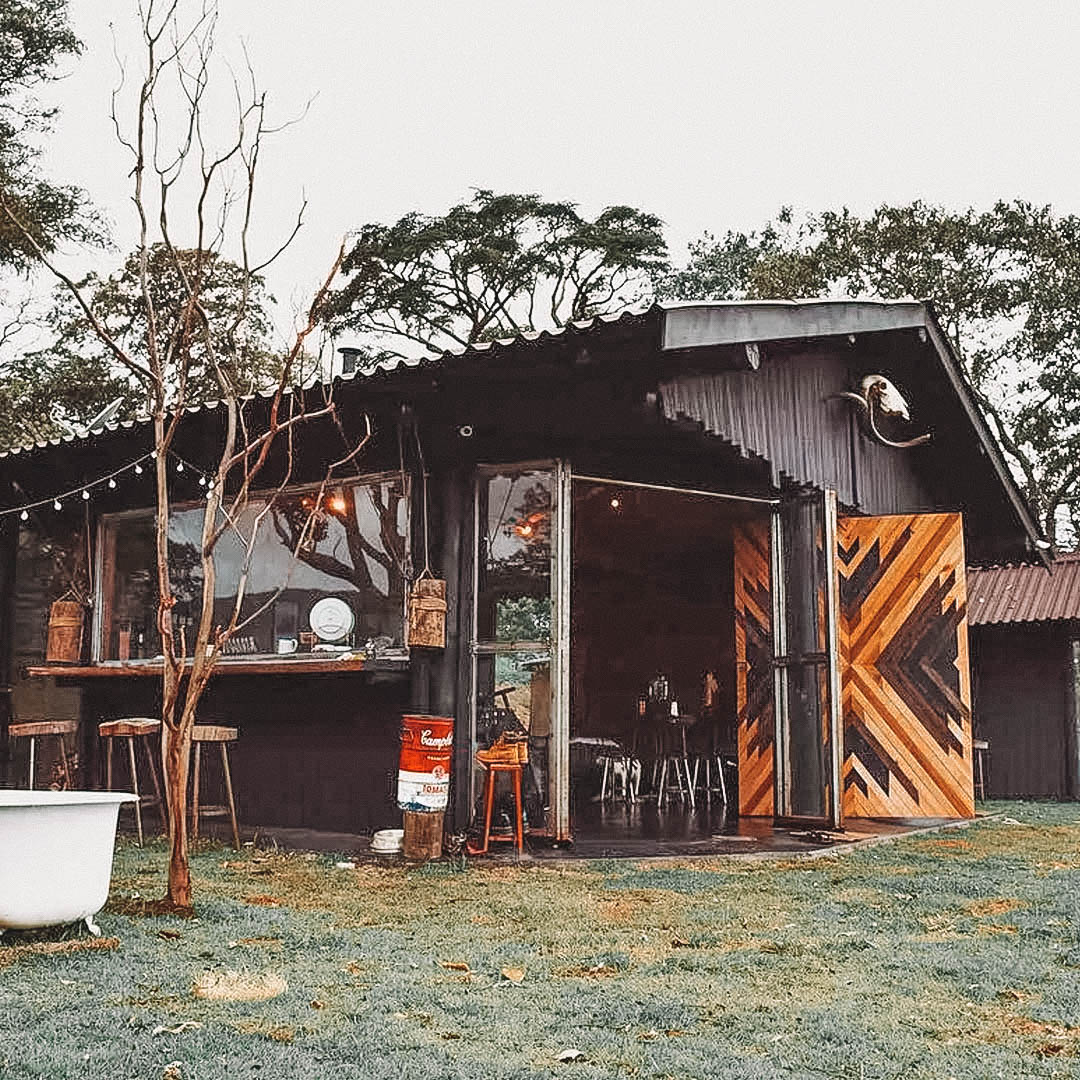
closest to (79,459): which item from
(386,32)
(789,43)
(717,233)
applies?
(386,32)

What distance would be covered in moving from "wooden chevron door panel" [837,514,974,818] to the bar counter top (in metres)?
3.70

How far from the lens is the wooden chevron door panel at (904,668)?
9.06 metres

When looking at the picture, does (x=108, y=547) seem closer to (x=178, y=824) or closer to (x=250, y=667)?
(x=250, y=667)

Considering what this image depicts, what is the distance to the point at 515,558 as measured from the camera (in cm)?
735

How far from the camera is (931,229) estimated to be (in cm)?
1989

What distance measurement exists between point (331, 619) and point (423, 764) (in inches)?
62.5

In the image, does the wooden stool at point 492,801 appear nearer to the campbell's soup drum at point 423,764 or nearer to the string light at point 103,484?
the campbell's soup drum at point 423,764

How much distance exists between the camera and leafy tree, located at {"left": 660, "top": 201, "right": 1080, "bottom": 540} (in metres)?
19.7

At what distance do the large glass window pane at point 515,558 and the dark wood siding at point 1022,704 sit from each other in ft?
23.8

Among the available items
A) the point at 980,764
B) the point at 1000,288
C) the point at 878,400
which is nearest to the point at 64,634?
the point at 878,400

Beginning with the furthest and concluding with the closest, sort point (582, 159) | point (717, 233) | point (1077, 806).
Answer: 1. point (717, 233)
2. point (582, 159)
3. point (1077, 806)

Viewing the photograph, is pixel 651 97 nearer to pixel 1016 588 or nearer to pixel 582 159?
pixel 1016 588

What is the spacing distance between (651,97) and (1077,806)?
930cm

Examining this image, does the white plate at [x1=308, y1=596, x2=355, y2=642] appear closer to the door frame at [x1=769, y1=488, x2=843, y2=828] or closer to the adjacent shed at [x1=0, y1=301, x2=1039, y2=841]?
the adjacent shed at [x1=0, y1=301, x2=1039, y2=841]
